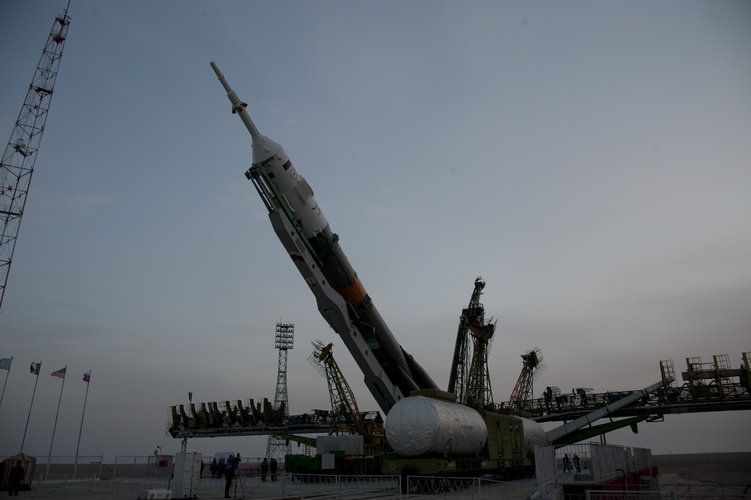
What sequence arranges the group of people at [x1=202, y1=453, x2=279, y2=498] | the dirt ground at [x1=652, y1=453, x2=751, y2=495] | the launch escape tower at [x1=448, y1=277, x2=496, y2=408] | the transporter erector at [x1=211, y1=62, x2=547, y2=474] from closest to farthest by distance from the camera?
1. the group of people at [x1=202, y1=453, x2=279, y2=498]
2. the transporter erector at [x1=211, y1=62, x2=547, y2=474]
3. the dirt ground at [x1=652, y1=453, x2=751, y2=495]
4. the launch escape tower at [x1=448, y1=277, x2=496, y2=408]

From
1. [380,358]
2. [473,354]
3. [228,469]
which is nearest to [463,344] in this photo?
[473,354]

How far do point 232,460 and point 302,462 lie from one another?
367 inches

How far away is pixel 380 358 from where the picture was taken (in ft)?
73.0

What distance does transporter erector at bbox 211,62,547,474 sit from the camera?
15.3 m

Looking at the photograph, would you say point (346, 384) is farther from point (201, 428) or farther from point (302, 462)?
point (201, 428)

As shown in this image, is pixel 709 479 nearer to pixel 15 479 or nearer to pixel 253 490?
pixel 253 490

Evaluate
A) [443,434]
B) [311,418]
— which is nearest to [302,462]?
[443,434]

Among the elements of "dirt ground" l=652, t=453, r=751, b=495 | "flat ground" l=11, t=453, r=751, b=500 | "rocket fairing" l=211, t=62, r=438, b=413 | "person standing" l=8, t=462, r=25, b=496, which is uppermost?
"rocket fairing" l=211, t=62, r=438, b=413

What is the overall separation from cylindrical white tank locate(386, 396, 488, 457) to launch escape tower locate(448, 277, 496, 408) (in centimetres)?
1437

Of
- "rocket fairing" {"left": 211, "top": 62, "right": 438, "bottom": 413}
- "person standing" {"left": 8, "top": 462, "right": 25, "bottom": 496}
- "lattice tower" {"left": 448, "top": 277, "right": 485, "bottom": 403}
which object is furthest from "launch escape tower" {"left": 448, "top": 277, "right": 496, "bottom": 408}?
"person standing" {"left": 8, "top": 462, "right": 25, "bottom": 496}

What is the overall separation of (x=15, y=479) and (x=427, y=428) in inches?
494

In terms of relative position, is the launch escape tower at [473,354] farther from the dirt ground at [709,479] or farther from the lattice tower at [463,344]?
the dirt ground at [709,479]

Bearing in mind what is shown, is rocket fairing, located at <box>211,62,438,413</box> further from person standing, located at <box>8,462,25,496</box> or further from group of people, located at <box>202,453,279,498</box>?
person standing, located at <box>8,462,25,496</box>

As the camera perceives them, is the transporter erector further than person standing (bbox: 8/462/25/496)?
Yes
